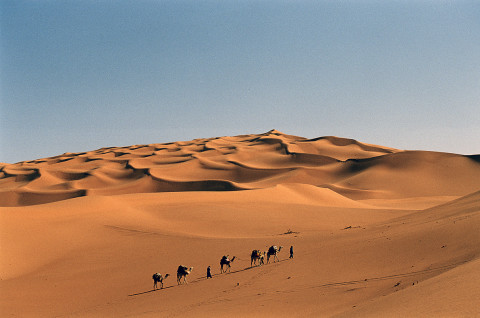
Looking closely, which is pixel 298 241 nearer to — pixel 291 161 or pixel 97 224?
pixel 97 224

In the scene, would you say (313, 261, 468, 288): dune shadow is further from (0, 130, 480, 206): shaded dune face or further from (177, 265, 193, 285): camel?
(0, 130, 480, 206): shaded dune face

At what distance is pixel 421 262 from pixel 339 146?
6135 cm

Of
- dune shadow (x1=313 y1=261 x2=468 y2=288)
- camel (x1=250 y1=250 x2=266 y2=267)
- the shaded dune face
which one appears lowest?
dune shadow (x1=313 y1=261 x2=468 y2=288)

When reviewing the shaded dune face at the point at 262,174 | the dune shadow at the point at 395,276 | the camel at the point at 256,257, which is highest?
the shaded dune face at the point at 262,174

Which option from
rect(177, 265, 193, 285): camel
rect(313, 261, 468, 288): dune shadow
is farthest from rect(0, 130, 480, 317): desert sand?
rect(177, 265, 193, 285): camel

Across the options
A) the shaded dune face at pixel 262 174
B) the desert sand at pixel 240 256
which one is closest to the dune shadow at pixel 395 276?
the desert sand at pixel 240 256

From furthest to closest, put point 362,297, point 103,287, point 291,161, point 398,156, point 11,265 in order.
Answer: point 291,161, point 398,156, point 11,265, point 103,287, point 362,297

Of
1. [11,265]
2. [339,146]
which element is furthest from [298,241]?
[339,146]

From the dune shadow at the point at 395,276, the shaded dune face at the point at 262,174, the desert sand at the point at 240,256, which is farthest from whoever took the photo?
the shaded dune face at the point at 262,174

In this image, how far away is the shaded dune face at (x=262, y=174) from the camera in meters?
47.2

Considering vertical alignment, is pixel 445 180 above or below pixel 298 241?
above

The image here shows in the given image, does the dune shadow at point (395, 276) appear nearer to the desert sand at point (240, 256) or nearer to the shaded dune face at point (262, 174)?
the desert sand at point (240, 256)

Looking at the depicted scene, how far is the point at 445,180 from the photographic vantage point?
1993 inches

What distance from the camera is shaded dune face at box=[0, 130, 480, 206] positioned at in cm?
4716
